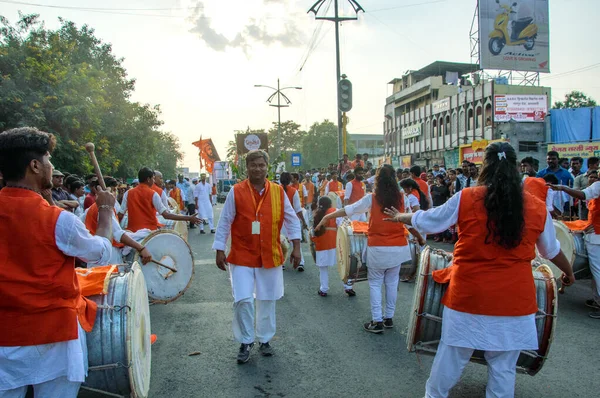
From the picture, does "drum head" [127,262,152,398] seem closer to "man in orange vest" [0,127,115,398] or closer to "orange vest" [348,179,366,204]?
"man in orange vest" [0,127,115,398]

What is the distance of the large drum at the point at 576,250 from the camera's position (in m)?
6.35

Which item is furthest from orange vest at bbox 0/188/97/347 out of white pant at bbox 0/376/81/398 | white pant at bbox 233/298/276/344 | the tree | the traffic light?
the tree

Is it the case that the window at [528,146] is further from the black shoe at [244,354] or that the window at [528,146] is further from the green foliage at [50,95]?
the black shoe at [244,354]

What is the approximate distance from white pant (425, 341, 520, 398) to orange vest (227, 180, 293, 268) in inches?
81.0

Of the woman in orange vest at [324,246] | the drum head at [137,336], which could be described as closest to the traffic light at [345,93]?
the woman in orange vest at [324,246]

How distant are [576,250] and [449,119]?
4491 cm

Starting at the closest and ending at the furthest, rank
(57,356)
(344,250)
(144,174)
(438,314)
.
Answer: (57,356), (438,314), (344,250), (144,174)

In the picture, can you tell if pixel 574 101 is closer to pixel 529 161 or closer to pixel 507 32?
pixel 507 32

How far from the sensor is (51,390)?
8.37 feet

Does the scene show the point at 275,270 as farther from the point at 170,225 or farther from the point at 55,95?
the point at 55,95

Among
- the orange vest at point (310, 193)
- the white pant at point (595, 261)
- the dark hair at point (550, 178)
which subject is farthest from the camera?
the orange vest at point (310, 193)

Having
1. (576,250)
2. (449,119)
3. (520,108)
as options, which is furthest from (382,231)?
(449,119)

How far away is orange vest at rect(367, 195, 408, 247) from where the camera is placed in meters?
5.66

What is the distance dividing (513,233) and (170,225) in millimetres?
6411
